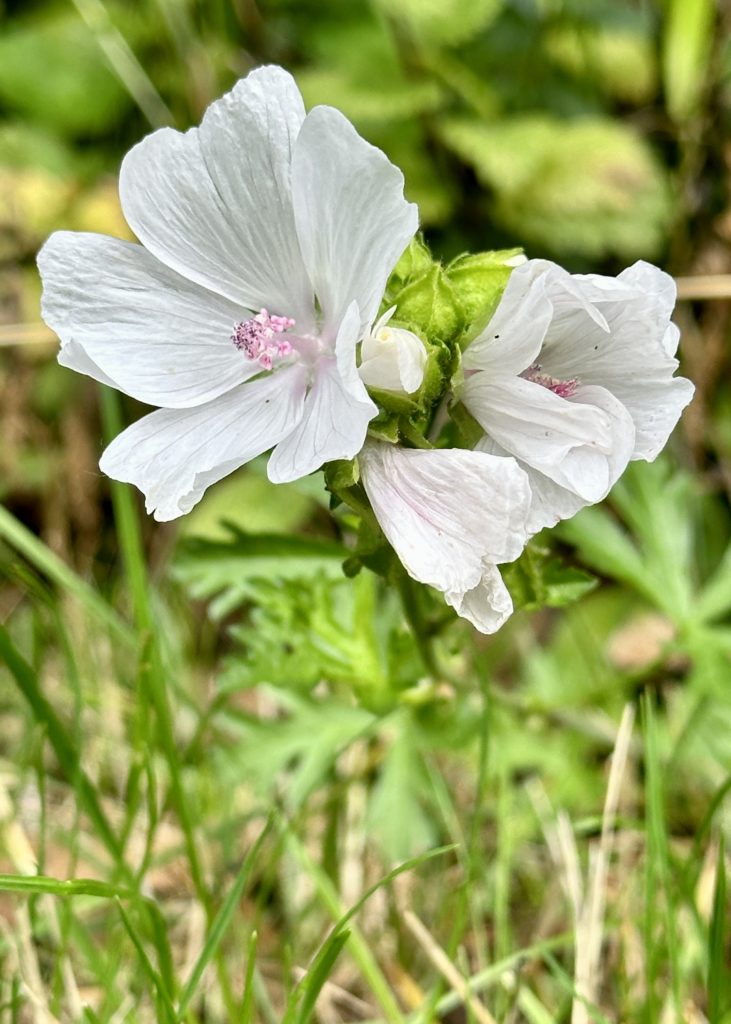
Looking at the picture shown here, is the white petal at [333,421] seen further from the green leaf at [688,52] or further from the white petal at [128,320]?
the green leaf at [688,52]

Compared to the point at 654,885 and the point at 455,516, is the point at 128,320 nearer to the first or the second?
the point at 455,516

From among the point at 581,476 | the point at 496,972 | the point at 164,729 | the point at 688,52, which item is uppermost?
the point at 581,476

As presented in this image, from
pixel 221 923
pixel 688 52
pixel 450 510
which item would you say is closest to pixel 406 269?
pixel 450 510

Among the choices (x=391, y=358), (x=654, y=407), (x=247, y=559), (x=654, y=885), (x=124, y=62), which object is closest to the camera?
(x=391, y=358)

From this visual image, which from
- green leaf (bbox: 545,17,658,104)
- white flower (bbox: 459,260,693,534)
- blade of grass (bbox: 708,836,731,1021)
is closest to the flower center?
white flower (bbox: 459,260,693,534)

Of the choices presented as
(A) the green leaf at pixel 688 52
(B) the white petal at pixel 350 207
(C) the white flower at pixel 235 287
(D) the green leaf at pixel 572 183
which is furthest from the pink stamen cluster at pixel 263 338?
(A) the green leaf at pixel 688 52

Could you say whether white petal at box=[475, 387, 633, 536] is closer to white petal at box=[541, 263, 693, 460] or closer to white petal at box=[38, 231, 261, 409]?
white petal at box=[541, 263, 693, 460]

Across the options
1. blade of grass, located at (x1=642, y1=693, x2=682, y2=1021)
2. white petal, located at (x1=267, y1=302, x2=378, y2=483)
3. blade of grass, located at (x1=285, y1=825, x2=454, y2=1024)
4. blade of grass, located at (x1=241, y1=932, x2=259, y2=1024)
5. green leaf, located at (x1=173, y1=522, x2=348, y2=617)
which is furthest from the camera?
green leaf, located at (x1=173, y1=522, x2=348, y2=617)

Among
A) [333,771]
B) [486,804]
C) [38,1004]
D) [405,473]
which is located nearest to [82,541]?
[333,771]
